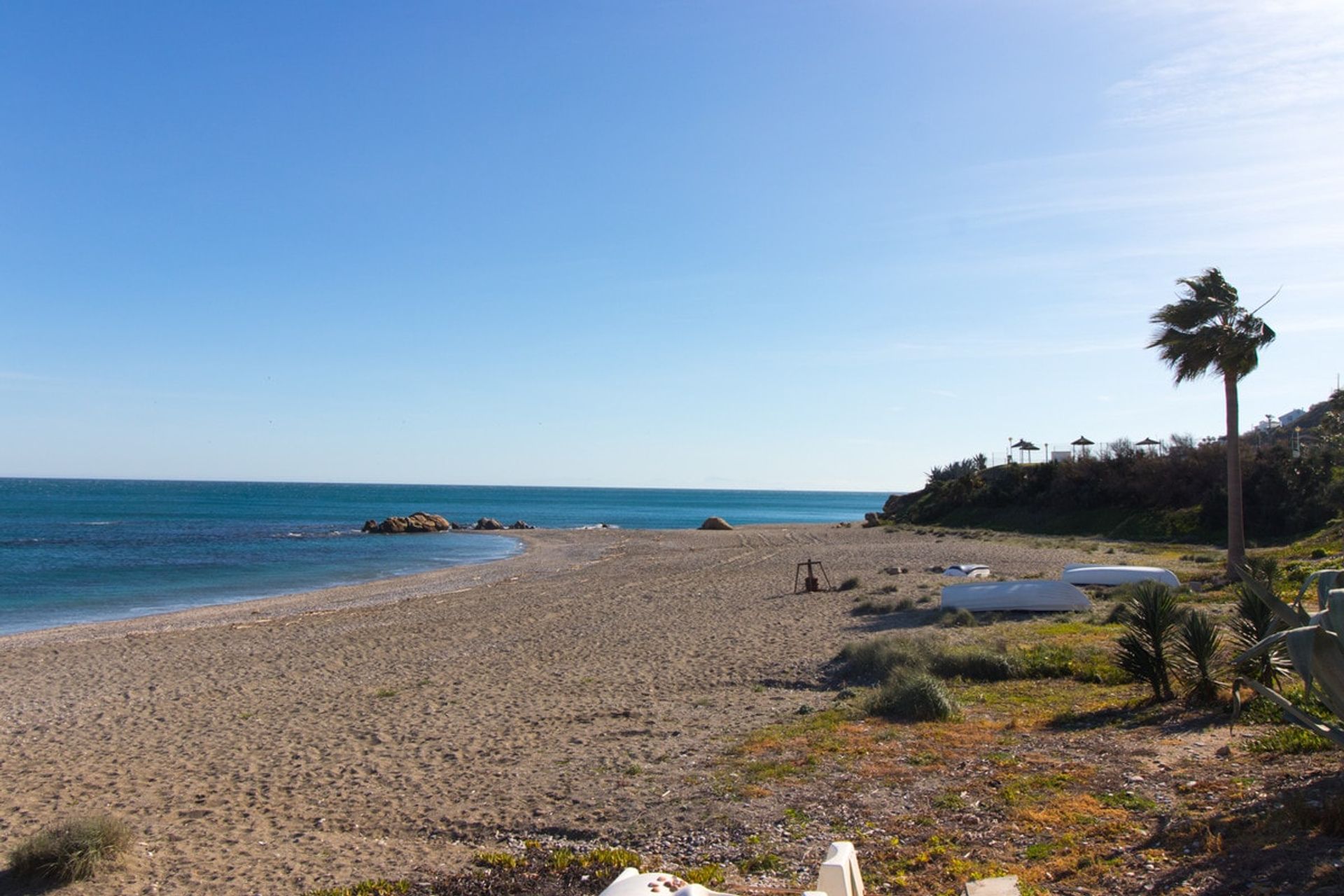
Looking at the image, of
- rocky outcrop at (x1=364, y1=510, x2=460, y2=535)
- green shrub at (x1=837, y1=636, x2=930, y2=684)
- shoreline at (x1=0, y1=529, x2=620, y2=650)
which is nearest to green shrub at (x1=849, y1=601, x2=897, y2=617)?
green shrub at (x1=837, y1=636, x2=930, y2=684)

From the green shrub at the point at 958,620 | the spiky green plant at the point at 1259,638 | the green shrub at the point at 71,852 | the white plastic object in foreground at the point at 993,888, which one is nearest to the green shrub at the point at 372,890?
the green shrub at the point at 71,852

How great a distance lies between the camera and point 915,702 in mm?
9555

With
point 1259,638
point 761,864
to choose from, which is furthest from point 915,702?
point 761,864

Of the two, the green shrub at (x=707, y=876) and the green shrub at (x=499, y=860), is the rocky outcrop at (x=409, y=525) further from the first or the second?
the green shrub at (x=707, y=876)

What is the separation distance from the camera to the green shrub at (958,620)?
16.1 metres

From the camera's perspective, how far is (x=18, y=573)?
1314 inches

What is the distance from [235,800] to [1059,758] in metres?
6.95

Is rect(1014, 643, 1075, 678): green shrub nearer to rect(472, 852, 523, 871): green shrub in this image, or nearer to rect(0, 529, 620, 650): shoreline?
rect(472, 852, 523, 871): green shrub

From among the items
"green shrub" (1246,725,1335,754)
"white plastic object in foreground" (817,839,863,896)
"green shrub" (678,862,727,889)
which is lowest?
"green shrub" (678,862,727,889)

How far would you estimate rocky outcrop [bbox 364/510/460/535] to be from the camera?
65.4 meters

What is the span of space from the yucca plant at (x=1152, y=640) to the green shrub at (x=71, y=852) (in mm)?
8980

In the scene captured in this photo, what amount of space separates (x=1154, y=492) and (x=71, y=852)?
156 ft

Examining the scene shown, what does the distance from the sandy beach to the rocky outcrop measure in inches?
1659

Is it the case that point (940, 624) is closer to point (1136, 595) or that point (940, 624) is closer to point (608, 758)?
point (1136, 595)
